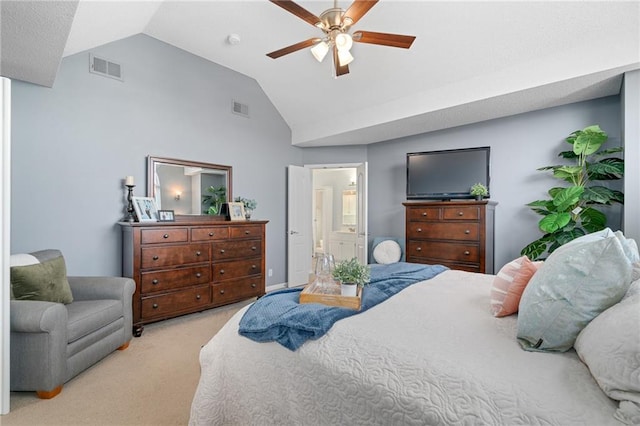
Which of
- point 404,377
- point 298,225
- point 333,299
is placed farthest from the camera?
point 298,225

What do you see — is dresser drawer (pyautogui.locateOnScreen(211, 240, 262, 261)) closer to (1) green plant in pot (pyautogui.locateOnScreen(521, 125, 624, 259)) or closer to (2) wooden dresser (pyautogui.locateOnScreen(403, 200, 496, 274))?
(2) wooden dresser (pyautogui.locateOnScreen(403, 200, 496, 274))

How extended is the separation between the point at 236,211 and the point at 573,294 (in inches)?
→ 148

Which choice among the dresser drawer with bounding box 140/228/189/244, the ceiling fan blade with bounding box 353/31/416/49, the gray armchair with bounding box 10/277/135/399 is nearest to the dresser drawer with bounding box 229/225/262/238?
the dresser drawer with bounding box 140/228/189/244

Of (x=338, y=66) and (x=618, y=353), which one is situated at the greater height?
(x=338, y=66)

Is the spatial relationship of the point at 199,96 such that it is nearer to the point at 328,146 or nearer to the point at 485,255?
the point at 328,146

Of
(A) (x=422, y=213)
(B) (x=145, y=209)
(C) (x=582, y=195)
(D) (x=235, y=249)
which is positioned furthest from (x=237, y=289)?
(C) (x=582, y=195)

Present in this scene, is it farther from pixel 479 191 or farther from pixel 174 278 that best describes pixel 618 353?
pixel 174 278

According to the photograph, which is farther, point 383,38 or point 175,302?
point 175,302

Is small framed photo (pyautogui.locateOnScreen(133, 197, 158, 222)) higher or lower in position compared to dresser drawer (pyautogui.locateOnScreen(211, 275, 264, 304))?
higher

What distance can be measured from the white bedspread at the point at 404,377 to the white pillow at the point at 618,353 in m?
0.04

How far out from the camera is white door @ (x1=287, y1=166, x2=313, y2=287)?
5227mm

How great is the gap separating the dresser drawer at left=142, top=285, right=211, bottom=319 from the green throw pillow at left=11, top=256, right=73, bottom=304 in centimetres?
72

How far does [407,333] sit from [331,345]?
1.02 ft

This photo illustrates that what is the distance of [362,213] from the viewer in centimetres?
504
